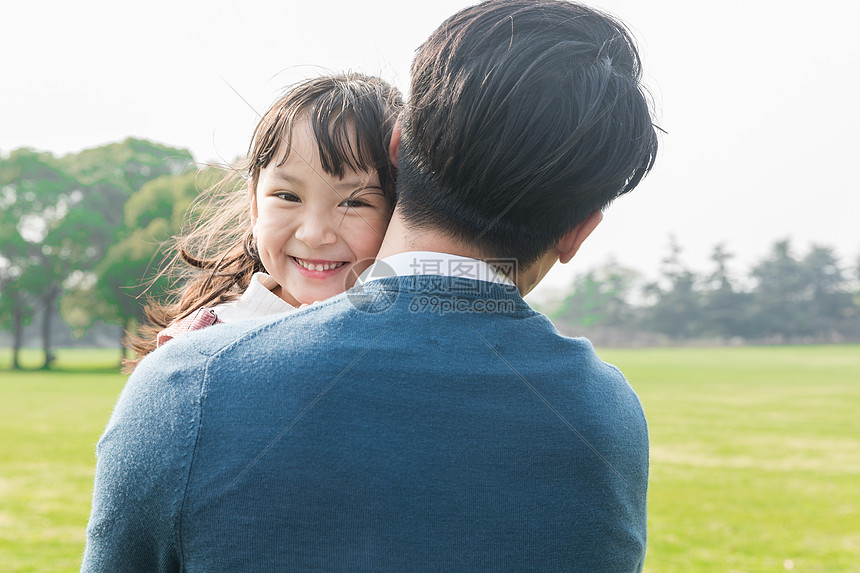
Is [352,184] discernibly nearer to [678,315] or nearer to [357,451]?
[357,451]

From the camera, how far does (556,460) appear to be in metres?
1.04

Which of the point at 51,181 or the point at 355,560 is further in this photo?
the point at 51,181

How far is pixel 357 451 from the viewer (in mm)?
962

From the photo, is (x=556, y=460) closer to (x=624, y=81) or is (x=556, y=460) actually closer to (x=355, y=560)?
(x=355, y=560)

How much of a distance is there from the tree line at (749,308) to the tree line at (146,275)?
8cm

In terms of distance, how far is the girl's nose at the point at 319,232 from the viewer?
2.23m

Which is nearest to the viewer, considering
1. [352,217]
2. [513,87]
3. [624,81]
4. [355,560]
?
[355,560]

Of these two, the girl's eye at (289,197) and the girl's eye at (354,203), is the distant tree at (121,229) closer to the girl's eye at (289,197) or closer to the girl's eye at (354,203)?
the girl's eye at (289,197)

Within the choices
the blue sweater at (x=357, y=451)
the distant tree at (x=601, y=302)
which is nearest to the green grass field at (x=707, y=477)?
the blue sweater at (x=357, y=451)

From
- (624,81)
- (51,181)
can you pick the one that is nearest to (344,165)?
(624,81)

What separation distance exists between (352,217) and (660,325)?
185 feet

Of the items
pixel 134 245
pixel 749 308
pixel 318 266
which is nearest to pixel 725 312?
pixel 749 308

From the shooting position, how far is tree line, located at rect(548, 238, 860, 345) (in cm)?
5419

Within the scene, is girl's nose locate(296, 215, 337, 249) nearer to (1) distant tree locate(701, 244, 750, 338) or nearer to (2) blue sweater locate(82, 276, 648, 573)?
(2) blue sweater locate(82, 276, 648, 573)
